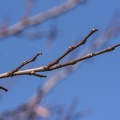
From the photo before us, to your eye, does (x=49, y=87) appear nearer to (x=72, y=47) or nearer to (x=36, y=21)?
(x=36, y=21)

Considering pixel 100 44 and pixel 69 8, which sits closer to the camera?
pixel 69 8

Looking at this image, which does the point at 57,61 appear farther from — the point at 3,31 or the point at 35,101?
the point at 35,101

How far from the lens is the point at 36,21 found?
2.21m

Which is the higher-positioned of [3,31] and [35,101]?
[3,31]

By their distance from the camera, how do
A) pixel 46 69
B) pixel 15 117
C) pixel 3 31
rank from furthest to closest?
pixel 15 117 → pixel 3 31 → pixel 46 69

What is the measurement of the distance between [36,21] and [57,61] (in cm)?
150

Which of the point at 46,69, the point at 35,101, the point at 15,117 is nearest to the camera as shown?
the point at 46,69

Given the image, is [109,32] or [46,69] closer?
[46,69]

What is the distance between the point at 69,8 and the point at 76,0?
0.09 m

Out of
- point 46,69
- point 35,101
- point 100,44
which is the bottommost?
point 46,69

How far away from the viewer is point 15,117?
2787 millimetres

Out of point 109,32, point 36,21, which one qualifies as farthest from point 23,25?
point 109,32

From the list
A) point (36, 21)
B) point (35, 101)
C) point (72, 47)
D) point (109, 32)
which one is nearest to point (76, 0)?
point (36, 21)

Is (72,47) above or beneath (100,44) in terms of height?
beneath
